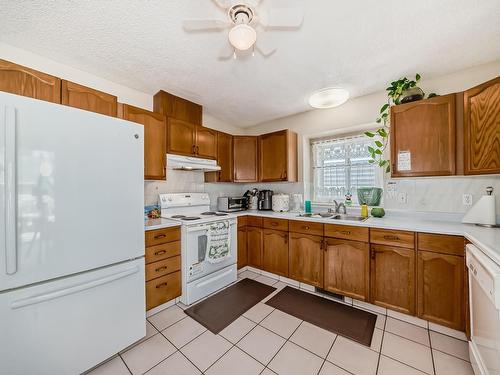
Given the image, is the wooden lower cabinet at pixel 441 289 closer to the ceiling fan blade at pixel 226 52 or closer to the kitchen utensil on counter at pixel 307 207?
the kitchen utensil on counter at pixel 307 207

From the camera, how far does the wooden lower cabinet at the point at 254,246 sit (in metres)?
2.88

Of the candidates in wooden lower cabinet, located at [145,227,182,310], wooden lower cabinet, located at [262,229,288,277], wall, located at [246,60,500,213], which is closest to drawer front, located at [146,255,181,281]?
wooden lower cabinet, located at [145,227,182,310]

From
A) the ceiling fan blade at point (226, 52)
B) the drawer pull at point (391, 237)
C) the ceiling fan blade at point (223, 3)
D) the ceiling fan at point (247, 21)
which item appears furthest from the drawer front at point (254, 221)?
the ceiling fan blade at point (223, 3)

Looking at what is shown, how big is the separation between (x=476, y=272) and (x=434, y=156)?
1.16 meters

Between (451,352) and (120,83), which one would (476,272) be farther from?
(120,83)

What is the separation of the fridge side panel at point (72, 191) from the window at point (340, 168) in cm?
249

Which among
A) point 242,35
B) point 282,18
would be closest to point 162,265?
point 242,35

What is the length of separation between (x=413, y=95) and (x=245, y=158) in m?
2.21

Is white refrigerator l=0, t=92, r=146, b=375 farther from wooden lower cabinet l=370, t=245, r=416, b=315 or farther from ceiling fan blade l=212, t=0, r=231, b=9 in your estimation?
wooden lower cabinet l=370, t=245, r=416, b=315

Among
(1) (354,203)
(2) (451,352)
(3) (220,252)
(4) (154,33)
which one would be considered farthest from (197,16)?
(2) (451,352)

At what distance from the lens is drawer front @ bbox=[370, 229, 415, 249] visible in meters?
1.80

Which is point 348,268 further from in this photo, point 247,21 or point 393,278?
point 247,21

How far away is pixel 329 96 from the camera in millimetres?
2141

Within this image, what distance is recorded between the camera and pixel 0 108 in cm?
101
